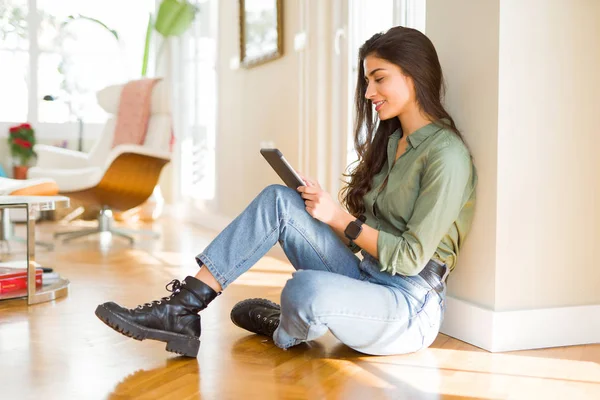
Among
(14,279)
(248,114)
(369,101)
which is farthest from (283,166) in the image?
(248,114)

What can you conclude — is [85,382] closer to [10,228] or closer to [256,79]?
[10,228]

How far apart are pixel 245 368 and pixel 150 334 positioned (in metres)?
0.25

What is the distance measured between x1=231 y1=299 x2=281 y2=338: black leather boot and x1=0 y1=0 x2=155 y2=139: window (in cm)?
447

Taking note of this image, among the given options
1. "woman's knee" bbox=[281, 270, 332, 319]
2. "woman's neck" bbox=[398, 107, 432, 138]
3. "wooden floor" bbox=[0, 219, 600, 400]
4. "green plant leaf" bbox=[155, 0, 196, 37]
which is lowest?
"wooden floor" bbox=[0, 219, 600, 400]

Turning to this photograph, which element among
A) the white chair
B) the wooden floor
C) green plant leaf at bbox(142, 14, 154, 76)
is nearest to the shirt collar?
the wooden floor

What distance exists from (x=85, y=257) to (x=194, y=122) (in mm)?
2228

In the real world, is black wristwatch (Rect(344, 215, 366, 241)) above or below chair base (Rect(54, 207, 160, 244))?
above

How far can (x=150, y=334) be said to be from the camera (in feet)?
6.08

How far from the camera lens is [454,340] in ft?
7.23

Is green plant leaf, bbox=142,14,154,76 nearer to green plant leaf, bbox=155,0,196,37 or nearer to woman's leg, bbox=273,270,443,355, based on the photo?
green plant leaf, bbox=155,0,196,37

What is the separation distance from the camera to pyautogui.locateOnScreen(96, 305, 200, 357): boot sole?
5.98ft

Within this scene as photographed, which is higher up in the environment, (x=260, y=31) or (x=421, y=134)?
(x=260, y=31)

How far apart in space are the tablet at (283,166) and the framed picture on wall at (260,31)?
232 centimetres

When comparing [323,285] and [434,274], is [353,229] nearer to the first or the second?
[323,285]
